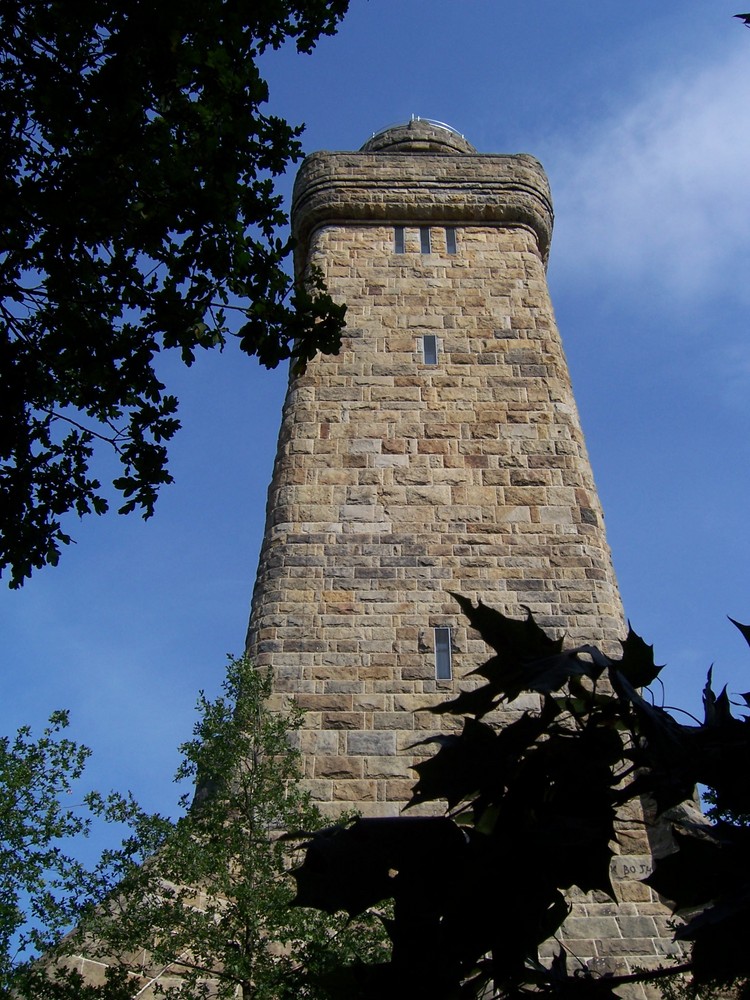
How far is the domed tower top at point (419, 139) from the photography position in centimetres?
1476

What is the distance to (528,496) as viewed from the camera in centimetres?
937

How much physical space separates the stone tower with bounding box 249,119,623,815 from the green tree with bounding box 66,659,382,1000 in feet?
5.37

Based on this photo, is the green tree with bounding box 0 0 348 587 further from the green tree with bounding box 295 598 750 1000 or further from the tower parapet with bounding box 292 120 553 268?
the tower parapet with bounding box 292 120 553 268

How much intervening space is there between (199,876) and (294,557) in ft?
12.7

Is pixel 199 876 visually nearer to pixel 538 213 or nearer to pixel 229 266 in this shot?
pixel 229 266

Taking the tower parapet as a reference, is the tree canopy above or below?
below

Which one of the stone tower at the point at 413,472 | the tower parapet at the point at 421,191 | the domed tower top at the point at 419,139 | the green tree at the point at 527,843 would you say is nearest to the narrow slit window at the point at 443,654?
the stone tower at the point at 413,472

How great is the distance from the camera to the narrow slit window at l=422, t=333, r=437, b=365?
10.5 metres

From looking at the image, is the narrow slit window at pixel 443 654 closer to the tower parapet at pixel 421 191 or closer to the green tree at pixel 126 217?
the green tree at pixel 126 217

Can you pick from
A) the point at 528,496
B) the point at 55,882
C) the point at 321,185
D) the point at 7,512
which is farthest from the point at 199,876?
the point at 321,185

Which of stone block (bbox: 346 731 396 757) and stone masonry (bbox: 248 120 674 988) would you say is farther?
stone masonry (bbox: 248 120 674 988)

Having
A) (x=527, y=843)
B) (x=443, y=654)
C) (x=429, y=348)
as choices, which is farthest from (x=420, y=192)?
(x=527, y=843)

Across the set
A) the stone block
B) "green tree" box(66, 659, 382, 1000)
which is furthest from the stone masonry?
"green tree" box(66, 659, 382, 1000)

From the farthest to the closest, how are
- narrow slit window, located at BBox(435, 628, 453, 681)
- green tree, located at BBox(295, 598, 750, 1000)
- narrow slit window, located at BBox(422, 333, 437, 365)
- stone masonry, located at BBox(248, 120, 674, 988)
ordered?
narrow slit window, located at BBox(422, 333, 437, 365)
narrow slit window, located at BBox(435, 628, 453, 681)
stone masonry, located at BBox(248, 120, 674, 988)
green tree, located at BBox(295, 598, 750, 1000)
